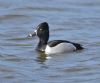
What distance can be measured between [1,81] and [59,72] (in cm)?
163

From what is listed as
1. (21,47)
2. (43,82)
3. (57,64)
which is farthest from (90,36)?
(43,82)

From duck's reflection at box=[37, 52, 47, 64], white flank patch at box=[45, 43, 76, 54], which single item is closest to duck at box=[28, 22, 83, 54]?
white flank patch at box=[45, 43, 76, 54]

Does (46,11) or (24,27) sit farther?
(46,11)

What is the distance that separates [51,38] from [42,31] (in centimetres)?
152

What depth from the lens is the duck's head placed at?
19.7 meters

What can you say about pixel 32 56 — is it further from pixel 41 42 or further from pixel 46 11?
pixel 46 11

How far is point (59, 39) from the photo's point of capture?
2077 centimetres

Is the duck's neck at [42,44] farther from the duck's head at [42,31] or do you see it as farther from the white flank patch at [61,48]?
the white flank patch at [61,48]

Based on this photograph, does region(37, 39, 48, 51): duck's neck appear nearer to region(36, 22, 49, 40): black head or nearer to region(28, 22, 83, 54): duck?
region(28, 22, 83, 54): duck

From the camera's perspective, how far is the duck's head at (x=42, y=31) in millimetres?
19656

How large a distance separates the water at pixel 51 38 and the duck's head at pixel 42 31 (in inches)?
15.6

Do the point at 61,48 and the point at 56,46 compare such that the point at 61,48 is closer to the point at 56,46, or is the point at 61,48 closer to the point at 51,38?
the point at 56,46

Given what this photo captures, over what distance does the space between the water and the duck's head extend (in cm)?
40

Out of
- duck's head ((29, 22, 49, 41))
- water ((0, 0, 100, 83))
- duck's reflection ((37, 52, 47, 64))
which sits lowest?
duck's reflection ((37, 52, 47, 64))
